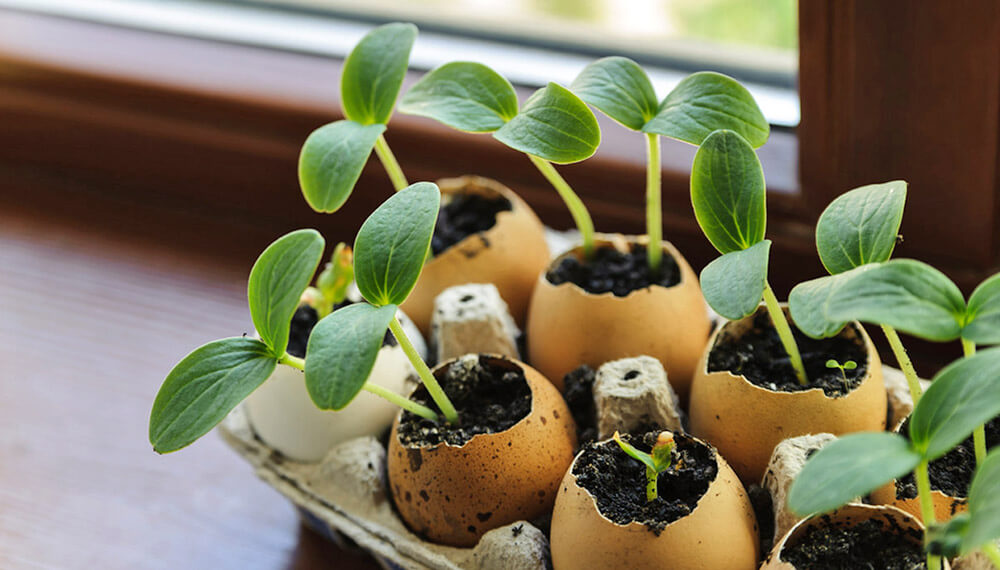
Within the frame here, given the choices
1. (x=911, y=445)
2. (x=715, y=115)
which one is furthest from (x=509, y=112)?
(x=911, y=445)

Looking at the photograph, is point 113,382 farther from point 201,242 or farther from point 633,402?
point 633,402

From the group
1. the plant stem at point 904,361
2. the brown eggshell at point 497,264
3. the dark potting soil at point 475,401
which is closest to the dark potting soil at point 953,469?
the plant stem at point 904,361

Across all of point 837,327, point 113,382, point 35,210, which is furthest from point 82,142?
point 837,327

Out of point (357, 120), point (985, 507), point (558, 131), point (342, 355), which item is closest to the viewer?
point (985, 507)

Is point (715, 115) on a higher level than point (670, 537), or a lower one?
higher

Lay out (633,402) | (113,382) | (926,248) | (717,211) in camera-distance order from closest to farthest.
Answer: (717,211), (633,402), (926,248), (113,382)

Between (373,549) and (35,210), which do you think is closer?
(373,549)

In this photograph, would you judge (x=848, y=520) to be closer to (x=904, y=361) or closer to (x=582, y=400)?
(x=904, y=361)
